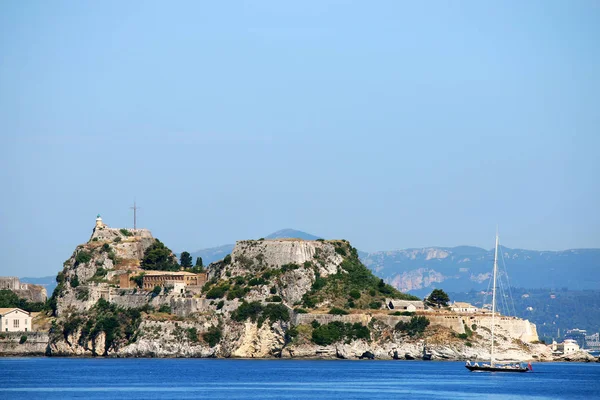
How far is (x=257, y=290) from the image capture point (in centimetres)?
11912

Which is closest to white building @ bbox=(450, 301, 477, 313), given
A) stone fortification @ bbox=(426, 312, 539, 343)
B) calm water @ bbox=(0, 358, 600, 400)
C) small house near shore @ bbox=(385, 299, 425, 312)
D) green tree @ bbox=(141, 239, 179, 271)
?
small house near shore @ bbox=(385, 299, 425, 312)

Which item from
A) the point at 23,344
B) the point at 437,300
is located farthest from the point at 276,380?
the point at 23,344

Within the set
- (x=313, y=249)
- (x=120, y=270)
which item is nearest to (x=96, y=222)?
(x=120, y=270)

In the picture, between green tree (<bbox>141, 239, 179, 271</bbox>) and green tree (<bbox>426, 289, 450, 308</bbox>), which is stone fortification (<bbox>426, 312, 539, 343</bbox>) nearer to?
green tree (<bbox>426, 289, 450, 308</bbox>)

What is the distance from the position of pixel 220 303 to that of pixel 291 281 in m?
8.13

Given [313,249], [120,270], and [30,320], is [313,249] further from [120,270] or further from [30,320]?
[30,320]

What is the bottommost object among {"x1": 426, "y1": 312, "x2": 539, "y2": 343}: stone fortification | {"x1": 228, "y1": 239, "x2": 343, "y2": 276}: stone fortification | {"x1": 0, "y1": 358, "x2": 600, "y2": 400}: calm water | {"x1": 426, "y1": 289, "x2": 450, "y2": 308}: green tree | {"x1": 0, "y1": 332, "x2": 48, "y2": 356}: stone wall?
{"x1": 0, "y1": 358, "x2": 600, "y2": 400}: calm water

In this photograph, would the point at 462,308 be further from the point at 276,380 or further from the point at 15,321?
the point at 15,321

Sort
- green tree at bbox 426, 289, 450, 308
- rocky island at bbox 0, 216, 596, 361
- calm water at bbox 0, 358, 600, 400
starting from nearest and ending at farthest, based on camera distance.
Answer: calm water at bbox 0, 358, 600, 400 < rocky island at bbox 0, 216, 596, 361 < green tree at bbox 426, 289, 450, 308

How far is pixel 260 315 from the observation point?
115 meters

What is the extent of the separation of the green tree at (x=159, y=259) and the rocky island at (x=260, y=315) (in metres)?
1.47

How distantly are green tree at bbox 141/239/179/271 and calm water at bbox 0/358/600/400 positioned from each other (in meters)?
21.1

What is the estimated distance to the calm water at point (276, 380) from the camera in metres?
77.6

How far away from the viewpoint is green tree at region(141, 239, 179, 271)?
134125 mm
